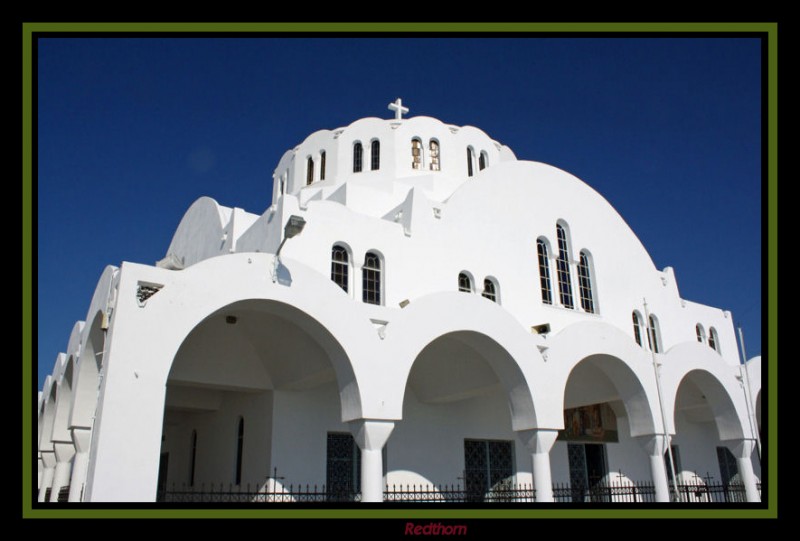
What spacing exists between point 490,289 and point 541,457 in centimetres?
458

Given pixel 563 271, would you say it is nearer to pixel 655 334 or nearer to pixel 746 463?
pixel 655 334

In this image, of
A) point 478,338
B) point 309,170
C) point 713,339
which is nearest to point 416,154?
point 309,170

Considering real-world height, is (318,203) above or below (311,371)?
above

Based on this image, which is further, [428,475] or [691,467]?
[691,467]

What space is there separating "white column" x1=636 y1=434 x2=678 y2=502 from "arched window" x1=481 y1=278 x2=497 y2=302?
4.87 meters

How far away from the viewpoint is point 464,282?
15727 millimetres

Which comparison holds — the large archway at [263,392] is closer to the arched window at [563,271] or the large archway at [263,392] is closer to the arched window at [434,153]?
the arched window at [563,271]

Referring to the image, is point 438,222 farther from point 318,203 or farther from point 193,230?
point 193,230

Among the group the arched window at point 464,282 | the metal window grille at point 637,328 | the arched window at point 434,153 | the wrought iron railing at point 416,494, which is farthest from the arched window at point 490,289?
the arched window at point 434,153
